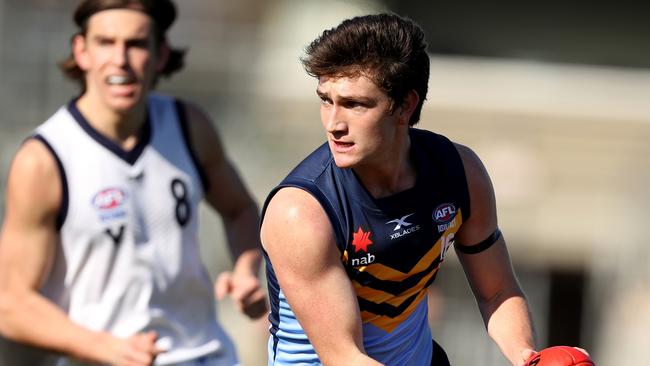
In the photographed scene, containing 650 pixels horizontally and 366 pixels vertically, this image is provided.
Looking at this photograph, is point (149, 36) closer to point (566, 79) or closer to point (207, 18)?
point (207, 18)

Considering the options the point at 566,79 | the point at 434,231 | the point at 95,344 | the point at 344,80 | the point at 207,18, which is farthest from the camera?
the point at 566,79

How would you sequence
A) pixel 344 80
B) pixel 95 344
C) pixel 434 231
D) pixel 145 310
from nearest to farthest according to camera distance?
pixel 344 80, pixel 434 231, pixel 95 344, pixel 145 310

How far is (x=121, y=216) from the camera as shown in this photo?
564 cm

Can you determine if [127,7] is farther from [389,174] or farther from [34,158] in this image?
[389,174]

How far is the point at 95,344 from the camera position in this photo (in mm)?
5281

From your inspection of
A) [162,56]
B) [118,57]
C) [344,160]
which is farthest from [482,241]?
[162,56]

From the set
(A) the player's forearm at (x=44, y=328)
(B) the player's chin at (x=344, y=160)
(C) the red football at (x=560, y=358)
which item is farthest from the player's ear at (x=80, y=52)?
(C) the red football at (x=560, y=358)

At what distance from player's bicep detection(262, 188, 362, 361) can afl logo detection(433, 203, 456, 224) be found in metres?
0.41

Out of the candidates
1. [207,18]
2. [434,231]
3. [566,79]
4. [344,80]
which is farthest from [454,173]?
[566,79]

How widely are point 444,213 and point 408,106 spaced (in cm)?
42

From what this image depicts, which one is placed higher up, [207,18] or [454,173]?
[207,18]

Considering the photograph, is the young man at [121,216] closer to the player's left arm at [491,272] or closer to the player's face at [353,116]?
the player's left arm at [491,272]

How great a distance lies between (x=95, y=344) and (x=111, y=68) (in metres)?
1.25

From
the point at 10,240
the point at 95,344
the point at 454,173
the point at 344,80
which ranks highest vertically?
the point at 344,80
